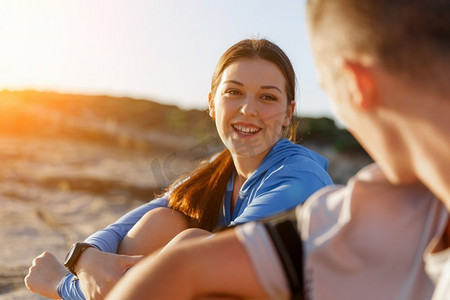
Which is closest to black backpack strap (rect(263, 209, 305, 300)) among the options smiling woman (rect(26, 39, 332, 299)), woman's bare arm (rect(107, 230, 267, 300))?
woman's bare arm (rect(107, 230, 267, 300))

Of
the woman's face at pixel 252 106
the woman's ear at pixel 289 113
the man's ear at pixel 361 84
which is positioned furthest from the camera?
the woman's ear at pixel 289 113

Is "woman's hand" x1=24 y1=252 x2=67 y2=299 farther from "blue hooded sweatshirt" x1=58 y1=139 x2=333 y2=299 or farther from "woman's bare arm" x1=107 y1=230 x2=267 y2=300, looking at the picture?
"woman's bare arm" x1=107 y1=230 x2=267 y2=300

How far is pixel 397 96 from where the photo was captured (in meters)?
0.84

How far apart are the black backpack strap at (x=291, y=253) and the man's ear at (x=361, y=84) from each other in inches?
10.4

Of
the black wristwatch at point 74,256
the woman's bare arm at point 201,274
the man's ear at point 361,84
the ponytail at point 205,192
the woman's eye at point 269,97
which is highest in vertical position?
the man's ear at point 361,84

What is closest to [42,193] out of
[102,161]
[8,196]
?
[8,196]

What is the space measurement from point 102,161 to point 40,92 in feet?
17.9

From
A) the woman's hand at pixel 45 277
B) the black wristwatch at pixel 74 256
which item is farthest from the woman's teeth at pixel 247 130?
the woman's hand at pixel 45 277

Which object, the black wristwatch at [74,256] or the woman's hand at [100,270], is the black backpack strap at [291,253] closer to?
the woman's hand at [100,270]

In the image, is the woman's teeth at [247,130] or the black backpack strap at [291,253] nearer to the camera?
the black backpack strap at [291,253]

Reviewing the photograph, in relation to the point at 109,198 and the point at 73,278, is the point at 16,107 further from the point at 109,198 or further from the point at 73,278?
the point at 73,278

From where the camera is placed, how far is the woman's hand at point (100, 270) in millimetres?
2119

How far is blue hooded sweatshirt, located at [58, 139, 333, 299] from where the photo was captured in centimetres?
210

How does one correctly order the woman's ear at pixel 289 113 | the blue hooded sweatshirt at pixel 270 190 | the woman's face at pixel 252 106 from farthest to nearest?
the woman's ear at pixel 289 113 → the woman's face at pixel 252 106 → the blue hooded sweatshirt at pixel 270 190
